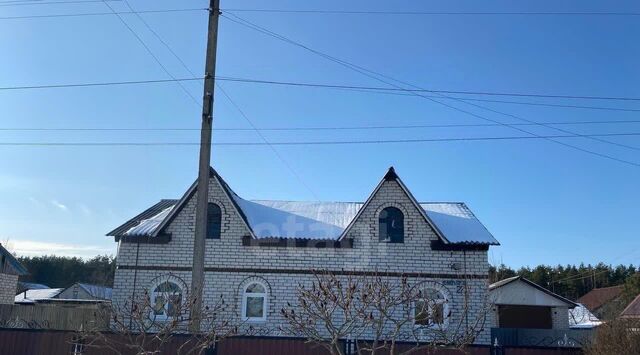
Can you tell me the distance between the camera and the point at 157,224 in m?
17.6

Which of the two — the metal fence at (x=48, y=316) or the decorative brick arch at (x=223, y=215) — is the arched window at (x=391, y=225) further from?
the metal fence at (x=48, y=316)

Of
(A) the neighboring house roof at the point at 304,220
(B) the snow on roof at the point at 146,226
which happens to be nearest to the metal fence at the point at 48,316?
(B) the snow on roof at the point at 146,226

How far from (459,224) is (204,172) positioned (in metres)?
9.78

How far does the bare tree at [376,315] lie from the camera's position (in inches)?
335

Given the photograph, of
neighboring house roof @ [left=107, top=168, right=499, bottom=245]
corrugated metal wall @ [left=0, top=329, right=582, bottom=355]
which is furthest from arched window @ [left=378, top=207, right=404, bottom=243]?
corrugated metal wall @ [left=0, top=329, right=582, bottom=355]

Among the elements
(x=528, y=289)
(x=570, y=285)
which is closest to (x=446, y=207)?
(x=528, y=289)

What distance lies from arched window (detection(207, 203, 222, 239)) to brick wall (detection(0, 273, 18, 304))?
20639 mm

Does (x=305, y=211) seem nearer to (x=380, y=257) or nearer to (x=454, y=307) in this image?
(x=380, y=257)

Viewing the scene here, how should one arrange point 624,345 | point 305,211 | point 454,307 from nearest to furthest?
point 624,345, point 454,307, point 305,211

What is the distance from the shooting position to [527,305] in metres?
26.5

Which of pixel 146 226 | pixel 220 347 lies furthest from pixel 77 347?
pixel 146 226

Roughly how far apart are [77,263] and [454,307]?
67.7 meters

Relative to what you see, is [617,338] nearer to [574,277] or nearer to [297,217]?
[297,217]

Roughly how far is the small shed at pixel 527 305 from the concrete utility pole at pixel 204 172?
1658cm
